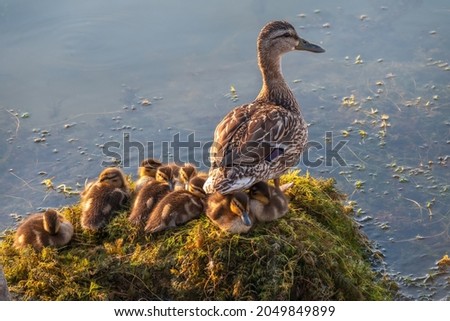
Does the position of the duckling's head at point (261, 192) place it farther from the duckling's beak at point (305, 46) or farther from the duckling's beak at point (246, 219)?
the duckling's beak at point (305, 46)

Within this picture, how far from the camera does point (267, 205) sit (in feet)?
17.6

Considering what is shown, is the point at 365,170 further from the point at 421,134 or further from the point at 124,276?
the point at 124,276

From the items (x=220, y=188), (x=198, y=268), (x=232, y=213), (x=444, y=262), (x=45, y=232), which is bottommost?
(x=444, y=262)

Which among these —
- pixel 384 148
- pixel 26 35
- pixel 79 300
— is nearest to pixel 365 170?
pixel 384 148

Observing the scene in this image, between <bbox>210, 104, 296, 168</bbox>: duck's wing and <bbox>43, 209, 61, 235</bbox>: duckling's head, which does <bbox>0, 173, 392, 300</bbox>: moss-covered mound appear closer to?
<bbox>43, 209, 61, 235</bbox>: duckling's head

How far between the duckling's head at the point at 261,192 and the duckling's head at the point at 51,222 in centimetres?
127

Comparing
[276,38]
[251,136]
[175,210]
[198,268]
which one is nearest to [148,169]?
[175,210]

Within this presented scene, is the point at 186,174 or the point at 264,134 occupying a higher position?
the point at 264,134

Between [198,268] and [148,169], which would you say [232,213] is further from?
[148,169]

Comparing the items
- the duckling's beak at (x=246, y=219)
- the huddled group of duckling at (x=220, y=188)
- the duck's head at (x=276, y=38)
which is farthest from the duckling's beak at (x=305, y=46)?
the duckling's beak at (x=246, y=219)

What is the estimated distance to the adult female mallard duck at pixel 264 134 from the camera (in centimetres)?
552

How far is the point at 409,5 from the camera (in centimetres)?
867

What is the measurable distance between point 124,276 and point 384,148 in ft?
9.31

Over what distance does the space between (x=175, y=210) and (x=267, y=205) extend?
0.60 metres
